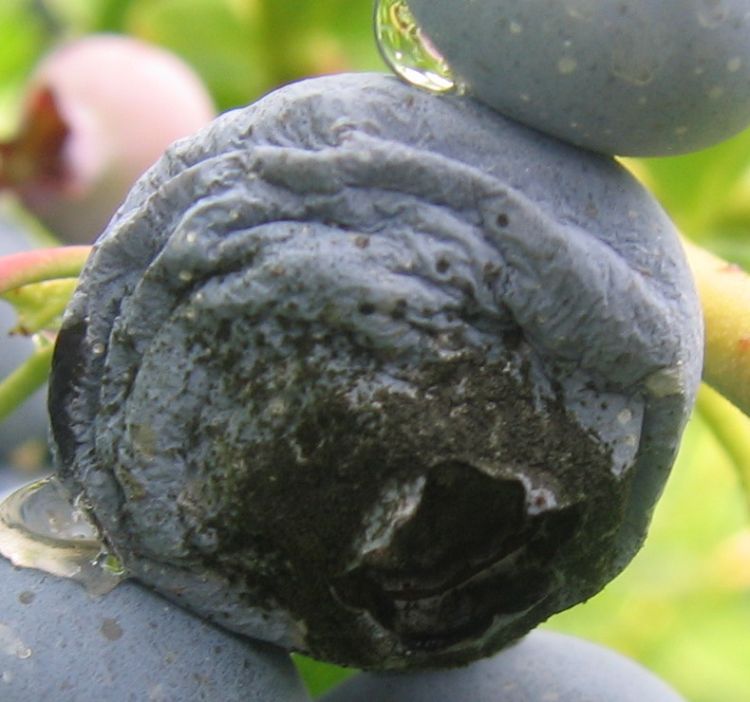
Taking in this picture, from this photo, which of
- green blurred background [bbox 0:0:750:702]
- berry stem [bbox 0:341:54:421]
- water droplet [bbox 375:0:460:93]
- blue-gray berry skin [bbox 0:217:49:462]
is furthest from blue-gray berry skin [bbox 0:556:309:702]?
green blurred background [bbox 0:0:750:702]

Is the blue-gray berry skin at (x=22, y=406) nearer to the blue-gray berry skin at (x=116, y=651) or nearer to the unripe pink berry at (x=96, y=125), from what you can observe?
the unripe pink berry at (x=96, y=125)

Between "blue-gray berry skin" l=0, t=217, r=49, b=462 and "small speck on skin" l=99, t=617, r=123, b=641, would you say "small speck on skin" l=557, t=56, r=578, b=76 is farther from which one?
"blue-gray berry skin" l=0, t=217, r=49, b=462

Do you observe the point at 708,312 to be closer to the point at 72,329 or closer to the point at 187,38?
the point at 72,329

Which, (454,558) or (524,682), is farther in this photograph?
(524,682)

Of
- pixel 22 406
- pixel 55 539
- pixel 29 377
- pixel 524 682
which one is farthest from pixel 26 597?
pixel 22 406

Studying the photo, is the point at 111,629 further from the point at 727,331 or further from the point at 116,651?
the point at 727,331

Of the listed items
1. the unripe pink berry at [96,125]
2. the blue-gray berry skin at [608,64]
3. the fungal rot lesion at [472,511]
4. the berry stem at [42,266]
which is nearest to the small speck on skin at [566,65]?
the blue-gray berry skin at [608,64]
